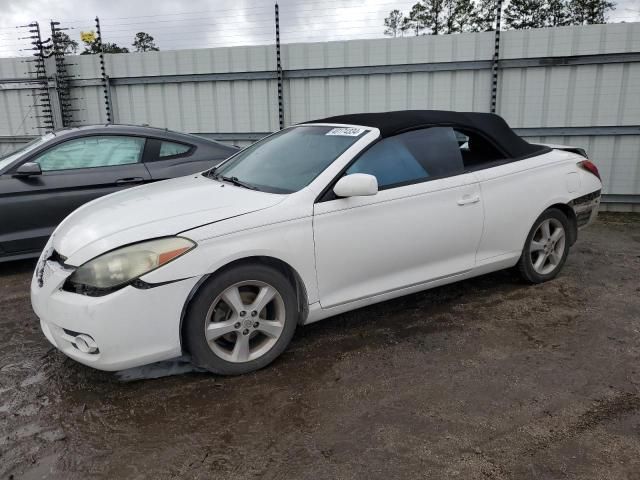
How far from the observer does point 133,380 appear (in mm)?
3117

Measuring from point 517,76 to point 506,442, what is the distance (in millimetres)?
6360

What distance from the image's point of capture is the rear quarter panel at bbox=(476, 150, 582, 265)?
13.2 feet

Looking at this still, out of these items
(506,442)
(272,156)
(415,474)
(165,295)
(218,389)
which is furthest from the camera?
(272,156)

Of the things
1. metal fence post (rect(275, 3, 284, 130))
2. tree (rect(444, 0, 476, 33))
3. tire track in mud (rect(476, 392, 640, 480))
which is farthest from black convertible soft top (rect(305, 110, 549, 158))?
tree (rect(444, 0, 476, 33))

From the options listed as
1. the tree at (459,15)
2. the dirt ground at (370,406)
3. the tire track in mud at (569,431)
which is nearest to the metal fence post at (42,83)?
the dirt ground at (370,406)

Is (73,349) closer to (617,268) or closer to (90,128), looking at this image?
(90,128)

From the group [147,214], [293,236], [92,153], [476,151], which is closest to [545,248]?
[476,151]

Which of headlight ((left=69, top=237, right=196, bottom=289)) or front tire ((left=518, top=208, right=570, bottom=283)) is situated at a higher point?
headlight ((left=69, top=237, right=196, bottom=289))

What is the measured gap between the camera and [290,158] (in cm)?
380

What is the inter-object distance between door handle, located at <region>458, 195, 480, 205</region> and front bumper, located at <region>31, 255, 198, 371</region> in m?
2.01

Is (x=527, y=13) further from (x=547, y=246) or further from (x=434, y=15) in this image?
(x=547, y=246)

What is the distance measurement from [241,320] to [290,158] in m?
1.31

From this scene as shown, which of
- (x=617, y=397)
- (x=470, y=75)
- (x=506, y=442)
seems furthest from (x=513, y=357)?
(x=470, y=75)

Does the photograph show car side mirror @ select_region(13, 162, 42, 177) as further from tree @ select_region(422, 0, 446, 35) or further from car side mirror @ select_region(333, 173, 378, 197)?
tree @ select_region(422, 0, 446, 35)
